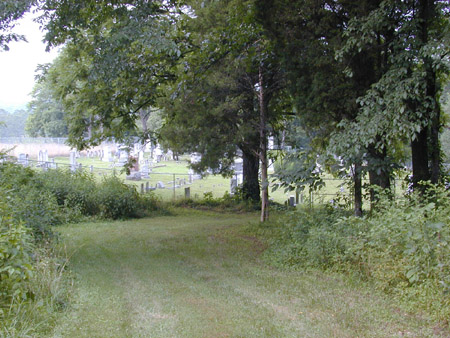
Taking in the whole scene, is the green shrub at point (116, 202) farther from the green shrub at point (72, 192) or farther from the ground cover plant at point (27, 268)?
the ground cover plant at point (27, 268)

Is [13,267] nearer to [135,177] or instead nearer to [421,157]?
[421,157]

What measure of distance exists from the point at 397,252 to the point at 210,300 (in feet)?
9.19

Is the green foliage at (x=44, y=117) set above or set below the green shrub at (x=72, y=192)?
above

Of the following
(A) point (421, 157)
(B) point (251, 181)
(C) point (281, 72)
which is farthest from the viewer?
(B) point (251, 181)

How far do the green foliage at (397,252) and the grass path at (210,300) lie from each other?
37cm

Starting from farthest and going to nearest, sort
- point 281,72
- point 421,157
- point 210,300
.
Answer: point 281,72 → point 421,157 → point 210,300

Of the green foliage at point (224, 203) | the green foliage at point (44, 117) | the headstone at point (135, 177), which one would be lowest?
the green foliage at point (224, 203)

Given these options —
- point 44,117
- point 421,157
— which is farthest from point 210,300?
point 44,117

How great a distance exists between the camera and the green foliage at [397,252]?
573 cm

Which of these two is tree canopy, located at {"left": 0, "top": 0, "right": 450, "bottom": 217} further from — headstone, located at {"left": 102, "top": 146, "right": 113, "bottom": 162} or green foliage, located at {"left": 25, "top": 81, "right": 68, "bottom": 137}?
green foliage, located at {"left": 25, "top": 81, "right": 68, "bottom": 137}

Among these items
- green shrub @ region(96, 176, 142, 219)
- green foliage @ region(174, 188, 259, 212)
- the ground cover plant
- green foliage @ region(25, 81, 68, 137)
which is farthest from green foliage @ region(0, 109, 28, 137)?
the ground cover plant

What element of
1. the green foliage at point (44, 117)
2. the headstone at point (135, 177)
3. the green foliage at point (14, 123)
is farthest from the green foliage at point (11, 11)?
the green foliage at point (14, 123)

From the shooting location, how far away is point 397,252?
6.62m

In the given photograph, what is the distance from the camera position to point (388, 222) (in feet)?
22.2
